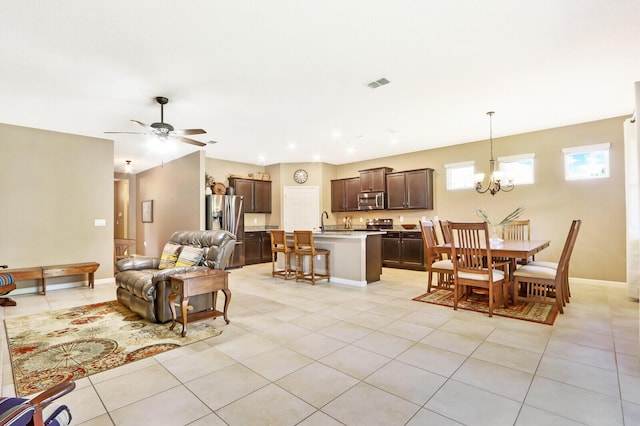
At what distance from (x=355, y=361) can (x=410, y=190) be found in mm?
5436

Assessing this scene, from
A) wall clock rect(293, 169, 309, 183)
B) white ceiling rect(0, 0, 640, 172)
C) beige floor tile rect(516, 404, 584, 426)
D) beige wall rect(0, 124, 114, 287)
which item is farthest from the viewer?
wall clock rect(293, 169, 309, 183)

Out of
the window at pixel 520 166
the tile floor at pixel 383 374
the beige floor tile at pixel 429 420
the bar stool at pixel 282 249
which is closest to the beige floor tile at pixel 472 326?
the tile floor at pixel 383 374

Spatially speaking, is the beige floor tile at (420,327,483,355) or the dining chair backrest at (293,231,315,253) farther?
the dining chair backrest at (293,231,315,253)

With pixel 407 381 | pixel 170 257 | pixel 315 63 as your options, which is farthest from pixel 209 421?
pixel 315 63

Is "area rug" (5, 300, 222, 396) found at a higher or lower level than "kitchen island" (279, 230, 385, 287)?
lower

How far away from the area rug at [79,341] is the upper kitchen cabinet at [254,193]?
4.67 metres

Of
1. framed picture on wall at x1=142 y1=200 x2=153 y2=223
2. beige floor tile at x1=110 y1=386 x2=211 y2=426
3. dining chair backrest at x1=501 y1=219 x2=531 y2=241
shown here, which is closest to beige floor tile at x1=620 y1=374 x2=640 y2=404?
beige floor tile at x1=110 y1=386 x2=211 y2=426

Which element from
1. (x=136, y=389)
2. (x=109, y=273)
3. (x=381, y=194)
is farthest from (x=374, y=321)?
(x=109, y=273)

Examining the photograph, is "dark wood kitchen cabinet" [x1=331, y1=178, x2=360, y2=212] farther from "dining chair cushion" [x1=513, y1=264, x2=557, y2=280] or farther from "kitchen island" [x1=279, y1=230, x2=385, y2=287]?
"dining chair cushion" [x1=513, y1=264, x2=557, y2=280]

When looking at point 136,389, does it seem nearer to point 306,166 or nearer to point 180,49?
point 180,49

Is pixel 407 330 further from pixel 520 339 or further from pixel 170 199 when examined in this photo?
pixel 170 199

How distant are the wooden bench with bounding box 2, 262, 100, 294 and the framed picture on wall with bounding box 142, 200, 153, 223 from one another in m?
3.73

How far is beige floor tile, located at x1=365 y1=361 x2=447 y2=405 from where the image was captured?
2049 millimetres

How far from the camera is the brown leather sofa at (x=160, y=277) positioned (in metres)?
3.42
